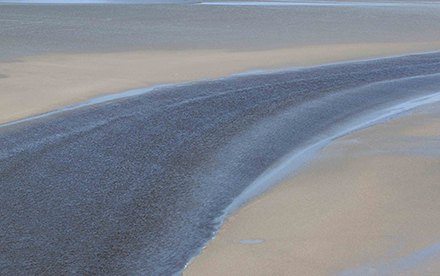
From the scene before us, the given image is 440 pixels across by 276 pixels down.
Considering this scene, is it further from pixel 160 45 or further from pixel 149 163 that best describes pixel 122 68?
pixel 149 163

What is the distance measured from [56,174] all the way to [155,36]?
12.2m

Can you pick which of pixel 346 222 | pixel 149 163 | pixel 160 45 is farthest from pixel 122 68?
pixel 346 222

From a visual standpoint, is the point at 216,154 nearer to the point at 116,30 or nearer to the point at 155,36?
the point at 155,36

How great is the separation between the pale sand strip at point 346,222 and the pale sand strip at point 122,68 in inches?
182

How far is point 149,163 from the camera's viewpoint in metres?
6.15

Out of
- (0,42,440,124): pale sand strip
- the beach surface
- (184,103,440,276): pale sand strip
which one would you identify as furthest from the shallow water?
the beach surface

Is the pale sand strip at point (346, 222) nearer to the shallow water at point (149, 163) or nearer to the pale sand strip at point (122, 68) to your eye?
the shallow water at point (149, 163)

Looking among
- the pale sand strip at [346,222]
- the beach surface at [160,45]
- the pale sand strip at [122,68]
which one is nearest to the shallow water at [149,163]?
the pale sand strip at [346,222]

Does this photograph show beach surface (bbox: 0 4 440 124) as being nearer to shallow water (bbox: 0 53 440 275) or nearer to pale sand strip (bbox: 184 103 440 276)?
shallow water (bbox: 0 53 440 275)

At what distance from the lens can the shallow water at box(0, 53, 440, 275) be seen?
4.37 metres

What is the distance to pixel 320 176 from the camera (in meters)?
5.70

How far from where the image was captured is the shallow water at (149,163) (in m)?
4.37

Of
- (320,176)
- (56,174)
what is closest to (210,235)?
(320,176)

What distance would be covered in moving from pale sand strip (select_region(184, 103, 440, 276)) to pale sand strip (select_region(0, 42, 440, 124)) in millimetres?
4635
